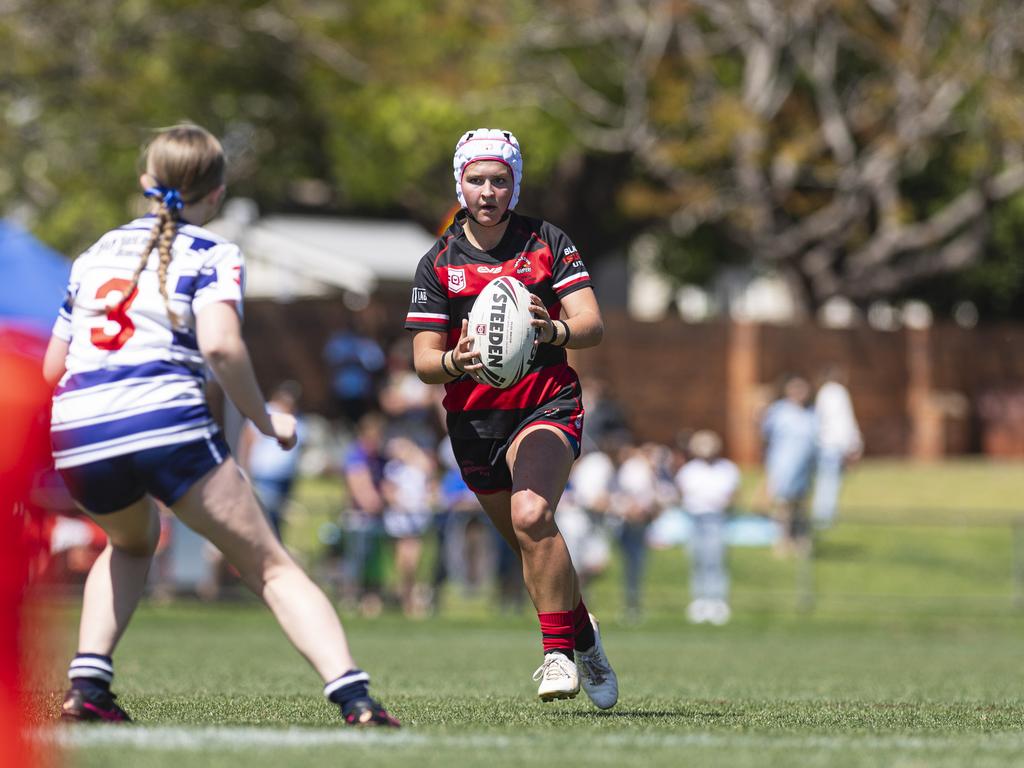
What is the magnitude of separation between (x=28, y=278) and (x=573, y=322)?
12846mm

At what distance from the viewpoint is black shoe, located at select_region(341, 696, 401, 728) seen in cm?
617

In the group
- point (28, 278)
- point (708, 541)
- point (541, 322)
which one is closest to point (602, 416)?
point (708, 541)

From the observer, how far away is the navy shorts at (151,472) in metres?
6.10

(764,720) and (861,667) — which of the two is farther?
(861,667)

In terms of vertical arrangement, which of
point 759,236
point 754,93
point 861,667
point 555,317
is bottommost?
point 861,667

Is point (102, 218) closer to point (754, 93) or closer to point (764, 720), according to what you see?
point (754, 93)

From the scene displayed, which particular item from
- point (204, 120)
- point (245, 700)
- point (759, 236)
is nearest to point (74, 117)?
point (204, 120)

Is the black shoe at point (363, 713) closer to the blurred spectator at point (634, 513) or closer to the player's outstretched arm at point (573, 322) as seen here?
the player's outstretched arm at point (573, 322)

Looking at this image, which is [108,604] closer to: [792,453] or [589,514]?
[589,514]

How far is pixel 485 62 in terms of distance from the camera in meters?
34.2

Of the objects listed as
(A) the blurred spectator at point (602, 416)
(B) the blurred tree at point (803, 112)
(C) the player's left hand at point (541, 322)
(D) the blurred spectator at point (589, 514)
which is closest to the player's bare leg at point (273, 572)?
(C) the player's left hand at point (541, 322)

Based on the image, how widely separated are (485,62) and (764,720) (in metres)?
Answer: 27.7

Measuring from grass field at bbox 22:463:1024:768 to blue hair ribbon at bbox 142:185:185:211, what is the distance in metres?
1.72

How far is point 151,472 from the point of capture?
6.12 metres
